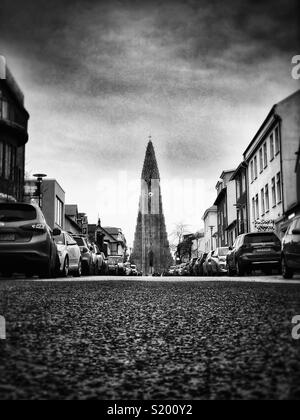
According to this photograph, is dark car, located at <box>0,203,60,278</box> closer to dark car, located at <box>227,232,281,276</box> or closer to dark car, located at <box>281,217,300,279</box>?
dark car, located at <box>281,217,300,279</box>

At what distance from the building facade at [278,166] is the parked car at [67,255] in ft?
53.4

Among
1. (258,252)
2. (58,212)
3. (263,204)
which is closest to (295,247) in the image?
(258,252)

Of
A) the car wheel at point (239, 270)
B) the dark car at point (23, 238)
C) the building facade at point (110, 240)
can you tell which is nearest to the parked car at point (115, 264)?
the car wheel at point (239, 270)

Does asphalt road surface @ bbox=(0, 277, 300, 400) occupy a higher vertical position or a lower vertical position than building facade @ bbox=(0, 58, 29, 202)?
lower

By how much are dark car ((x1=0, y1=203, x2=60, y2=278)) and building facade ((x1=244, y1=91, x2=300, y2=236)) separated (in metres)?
21.7

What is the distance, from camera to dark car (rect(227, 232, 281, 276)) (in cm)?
2166

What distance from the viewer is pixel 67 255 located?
18578 millimetres

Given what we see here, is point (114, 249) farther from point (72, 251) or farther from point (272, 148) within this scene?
point (72, 251)

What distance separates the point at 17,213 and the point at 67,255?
5.23 m

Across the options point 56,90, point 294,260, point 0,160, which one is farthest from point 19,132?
point 56,90

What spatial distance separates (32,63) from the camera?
355cm

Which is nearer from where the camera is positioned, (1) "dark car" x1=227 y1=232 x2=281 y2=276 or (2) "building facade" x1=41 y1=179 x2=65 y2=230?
(1) "dark car" x1=227 y1=232 x2=281 y2=276

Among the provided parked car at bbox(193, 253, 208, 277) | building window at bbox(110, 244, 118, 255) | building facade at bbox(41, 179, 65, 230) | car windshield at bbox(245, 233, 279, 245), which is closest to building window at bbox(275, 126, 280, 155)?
parked car at bbox(193, 253, 208, 277)
